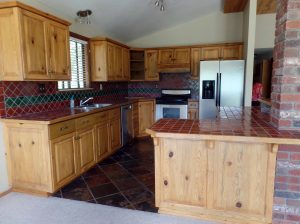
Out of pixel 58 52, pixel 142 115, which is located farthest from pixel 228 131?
pixel 142 115

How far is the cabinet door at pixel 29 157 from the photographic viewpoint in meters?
2.45

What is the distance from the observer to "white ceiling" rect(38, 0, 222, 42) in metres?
3.31

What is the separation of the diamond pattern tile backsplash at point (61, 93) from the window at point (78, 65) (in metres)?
0.14

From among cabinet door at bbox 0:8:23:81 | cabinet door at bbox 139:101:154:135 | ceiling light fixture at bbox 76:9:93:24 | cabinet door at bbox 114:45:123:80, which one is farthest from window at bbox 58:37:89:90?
cabinet door at bbox 139:101:154:135

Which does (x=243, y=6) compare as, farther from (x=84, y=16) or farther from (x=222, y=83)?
(x=84, y=16)

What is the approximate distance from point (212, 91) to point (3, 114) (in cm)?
354

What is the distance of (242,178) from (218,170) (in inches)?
8.2

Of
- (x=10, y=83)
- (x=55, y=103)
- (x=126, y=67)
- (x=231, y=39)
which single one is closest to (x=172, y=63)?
(x=126, y=67)

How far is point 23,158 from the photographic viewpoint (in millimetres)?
2564

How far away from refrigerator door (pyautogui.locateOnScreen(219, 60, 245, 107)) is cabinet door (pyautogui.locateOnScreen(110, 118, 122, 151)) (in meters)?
2.05

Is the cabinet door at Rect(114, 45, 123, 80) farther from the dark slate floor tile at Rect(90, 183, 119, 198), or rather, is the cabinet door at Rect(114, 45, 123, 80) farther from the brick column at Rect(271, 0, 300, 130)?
the brick column at Rect(271, 0, 300, 130)

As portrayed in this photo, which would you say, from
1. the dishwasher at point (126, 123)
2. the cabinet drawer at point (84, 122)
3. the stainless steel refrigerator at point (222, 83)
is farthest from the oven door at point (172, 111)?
the cabinet drawer at point (84, 122)

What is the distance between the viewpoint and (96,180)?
2.95 metres

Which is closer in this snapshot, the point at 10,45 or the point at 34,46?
the point at 10,45
